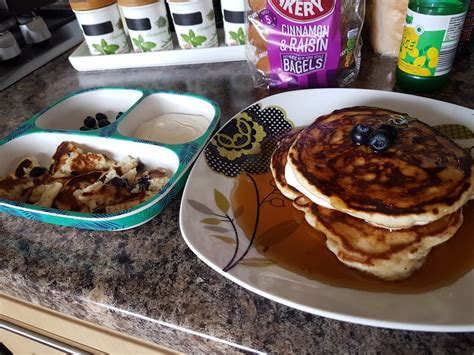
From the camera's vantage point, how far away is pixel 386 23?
3.91 ft

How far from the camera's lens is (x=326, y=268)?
0.67 meters

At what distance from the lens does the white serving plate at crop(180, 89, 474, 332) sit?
1.81 feet

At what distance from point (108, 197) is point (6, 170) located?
339mm

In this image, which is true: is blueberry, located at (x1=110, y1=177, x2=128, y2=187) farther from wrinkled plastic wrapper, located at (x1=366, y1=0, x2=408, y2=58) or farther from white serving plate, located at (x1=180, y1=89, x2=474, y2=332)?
wrinkled plastic wrapper, located at (x1=366, y1=0, x2=408, y2=58)

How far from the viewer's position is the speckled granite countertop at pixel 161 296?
59cm

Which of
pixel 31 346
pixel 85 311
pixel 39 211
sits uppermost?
pixel 39 211

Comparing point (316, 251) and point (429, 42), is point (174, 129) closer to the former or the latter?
point (316, 251)

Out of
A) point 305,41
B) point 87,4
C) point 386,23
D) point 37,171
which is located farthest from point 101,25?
point 386,23

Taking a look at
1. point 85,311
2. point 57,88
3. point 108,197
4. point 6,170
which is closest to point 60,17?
point 57,88

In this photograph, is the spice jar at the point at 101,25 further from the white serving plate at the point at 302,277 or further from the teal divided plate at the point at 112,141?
Result: the white serving plate at the point at 302,277

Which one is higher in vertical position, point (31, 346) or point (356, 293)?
point (356, 293)

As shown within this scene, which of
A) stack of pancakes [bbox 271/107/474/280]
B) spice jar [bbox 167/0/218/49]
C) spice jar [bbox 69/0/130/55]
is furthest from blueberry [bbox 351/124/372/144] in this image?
spice jar [bbox 69/0/130/55]

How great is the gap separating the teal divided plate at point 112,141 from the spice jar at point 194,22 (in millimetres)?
306

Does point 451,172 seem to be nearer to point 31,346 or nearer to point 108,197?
point 108,197
